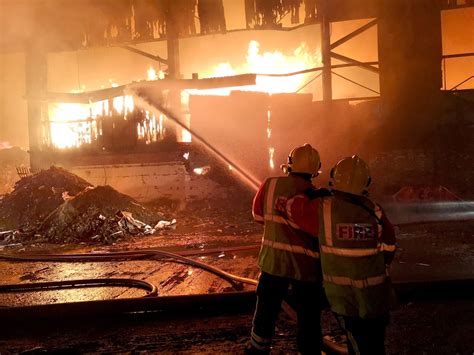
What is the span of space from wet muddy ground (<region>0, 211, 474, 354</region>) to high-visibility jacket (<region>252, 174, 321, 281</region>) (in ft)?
3.37

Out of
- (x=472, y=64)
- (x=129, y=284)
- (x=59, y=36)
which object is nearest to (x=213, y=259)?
(x=129, y=284)

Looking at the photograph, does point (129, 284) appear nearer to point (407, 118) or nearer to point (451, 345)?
point (451, 345)

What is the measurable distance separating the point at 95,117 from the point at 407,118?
9.48 metres

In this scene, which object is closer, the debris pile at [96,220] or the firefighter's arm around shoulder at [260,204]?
the firefighter's arm around shoulder at [260,204]

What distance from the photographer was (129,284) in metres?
5.58

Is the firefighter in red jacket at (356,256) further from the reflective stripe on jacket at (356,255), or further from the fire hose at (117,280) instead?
the fire hose at (117,280)

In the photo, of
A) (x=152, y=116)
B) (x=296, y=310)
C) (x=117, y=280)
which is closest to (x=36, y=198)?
(x=152, y=116)

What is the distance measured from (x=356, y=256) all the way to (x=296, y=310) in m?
0.96

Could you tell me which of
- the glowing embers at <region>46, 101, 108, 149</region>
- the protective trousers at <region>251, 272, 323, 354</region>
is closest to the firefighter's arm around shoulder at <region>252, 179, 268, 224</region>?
the protective trousers at <region>251, 272, 323, 354</region>

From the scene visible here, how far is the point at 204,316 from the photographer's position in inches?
187

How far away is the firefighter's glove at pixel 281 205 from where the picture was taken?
10.8ft

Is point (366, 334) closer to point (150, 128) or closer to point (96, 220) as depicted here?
point (96, 220)

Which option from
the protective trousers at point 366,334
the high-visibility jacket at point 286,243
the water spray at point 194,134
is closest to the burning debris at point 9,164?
the water spray at point 194,134

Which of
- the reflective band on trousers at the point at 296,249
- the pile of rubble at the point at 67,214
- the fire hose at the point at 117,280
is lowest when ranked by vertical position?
the fire hose at the point at 117,280
